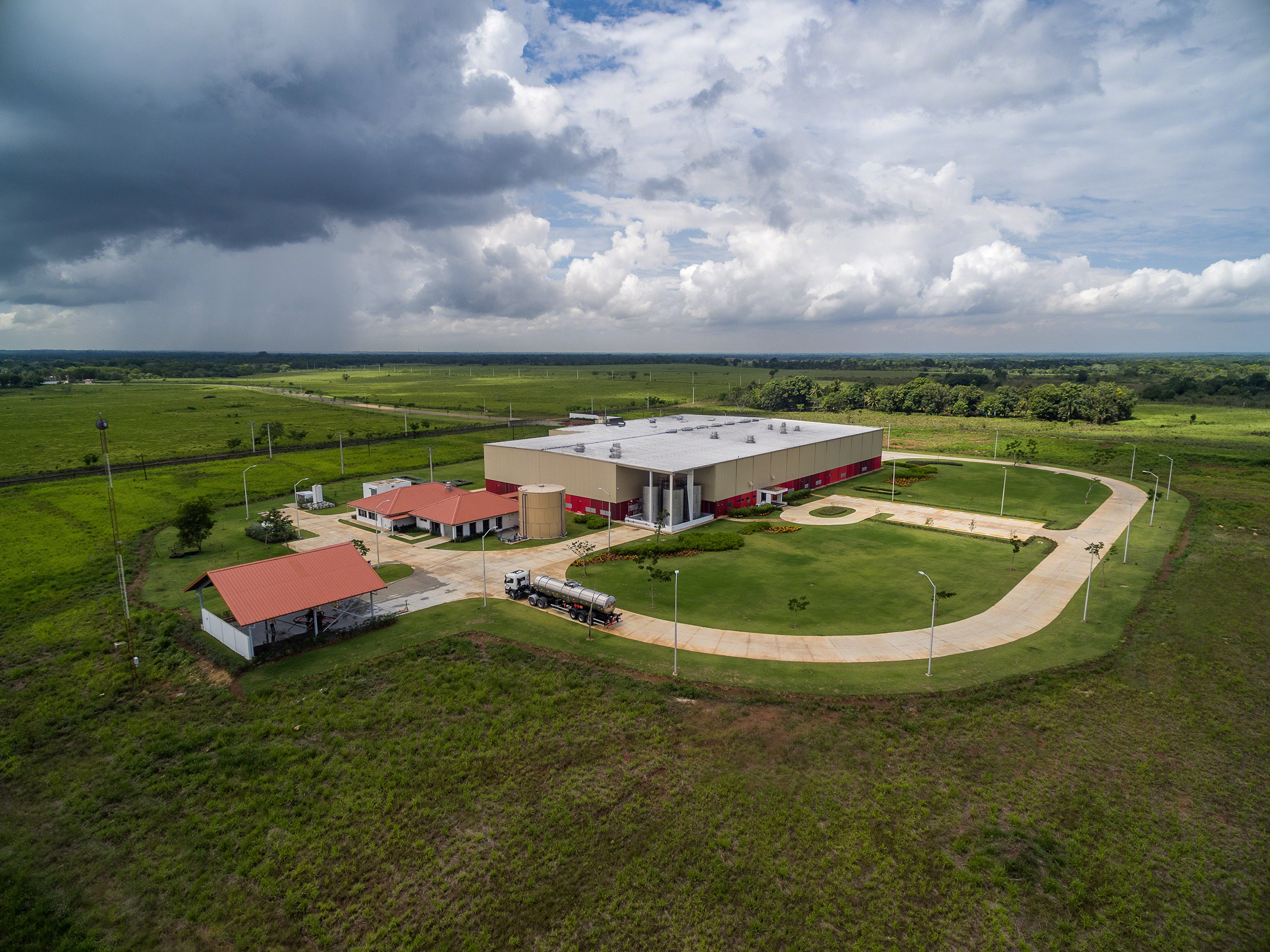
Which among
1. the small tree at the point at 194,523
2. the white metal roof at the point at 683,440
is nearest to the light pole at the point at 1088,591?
the white metal roof at the point at 683,440

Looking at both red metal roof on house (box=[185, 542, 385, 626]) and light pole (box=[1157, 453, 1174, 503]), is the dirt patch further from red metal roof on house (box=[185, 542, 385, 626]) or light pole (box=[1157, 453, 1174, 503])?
red metal roof on house (box=[185, 542, 385, 626])


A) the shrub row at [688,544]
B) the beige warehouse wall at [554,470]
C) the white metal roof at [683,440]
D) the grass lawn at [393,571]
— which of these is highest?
the white metal roof at [683,440]

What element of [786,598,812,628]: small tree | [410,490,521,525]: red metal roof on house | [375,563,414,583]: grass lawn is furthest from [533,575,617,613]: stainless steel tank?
[410,490,521,525]: red metal roof on house

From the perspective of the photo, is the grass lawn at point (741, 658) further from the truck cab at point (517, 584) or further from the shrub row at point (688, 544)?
the shrub row at point (688, 544)

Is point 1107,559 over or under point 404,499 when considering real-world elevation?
under

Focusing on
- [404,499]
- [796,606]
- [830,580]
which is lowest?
[830,580]

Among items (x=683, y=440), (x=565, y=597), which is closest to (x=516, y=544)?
(x=565, y=597)

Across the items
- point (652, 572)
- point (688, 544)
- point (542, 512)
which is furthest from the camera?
point (542, 512)

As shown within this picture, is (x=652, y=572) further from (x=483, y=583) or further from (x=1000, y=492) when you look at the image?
(x=1000, y=492)
